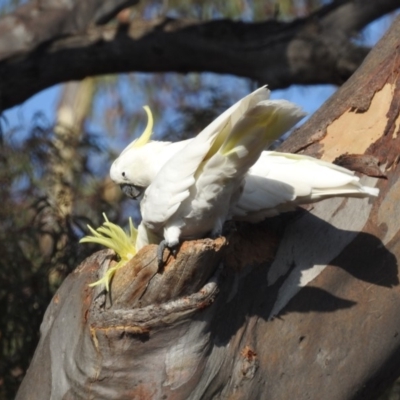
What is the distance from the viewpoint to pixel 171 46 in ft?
9.05

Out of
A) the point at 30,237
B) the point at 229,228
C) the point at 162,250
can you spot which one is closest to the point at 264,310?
the point at 229,228

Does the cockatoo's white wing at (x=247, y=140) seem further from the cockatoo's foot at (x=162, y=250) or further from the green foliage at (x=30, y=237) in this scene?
the green foliage at (x=30, y=237)

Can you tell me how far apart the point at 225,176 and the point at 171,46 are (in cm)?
155

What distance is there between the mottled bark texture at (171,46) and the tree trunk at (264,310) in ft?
3.46

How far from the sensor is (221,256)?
1.31 m

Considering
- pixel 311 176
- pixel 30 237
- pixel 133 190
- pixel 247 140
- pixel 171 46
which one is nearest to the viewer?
pixel 247 140

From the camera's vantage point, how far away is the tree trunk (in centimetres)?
131

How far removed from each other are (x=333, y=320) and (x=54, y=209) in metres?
1.24

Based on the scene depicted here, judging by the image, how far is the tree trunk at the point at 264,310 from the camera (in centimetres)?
131

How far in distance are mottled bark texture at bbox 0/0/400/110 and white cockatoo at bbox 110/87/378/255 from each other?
4.08 feet

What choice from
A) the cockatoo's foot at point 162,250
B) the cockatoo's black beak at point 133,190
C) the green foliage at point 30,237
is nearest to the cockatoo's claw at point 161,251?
the cockatoo's foot at point 162,250

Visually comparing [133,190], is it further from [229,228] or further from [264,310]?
[264,310]

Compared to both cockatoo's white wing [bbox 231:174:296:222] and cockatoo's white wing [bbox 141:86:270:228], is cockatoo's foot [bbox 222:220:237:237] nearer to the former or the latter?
cockatoo's white wing [bbox 231:174:296:222]

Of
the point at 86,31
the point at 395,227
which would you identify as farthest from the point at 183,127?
the point at 395,227
